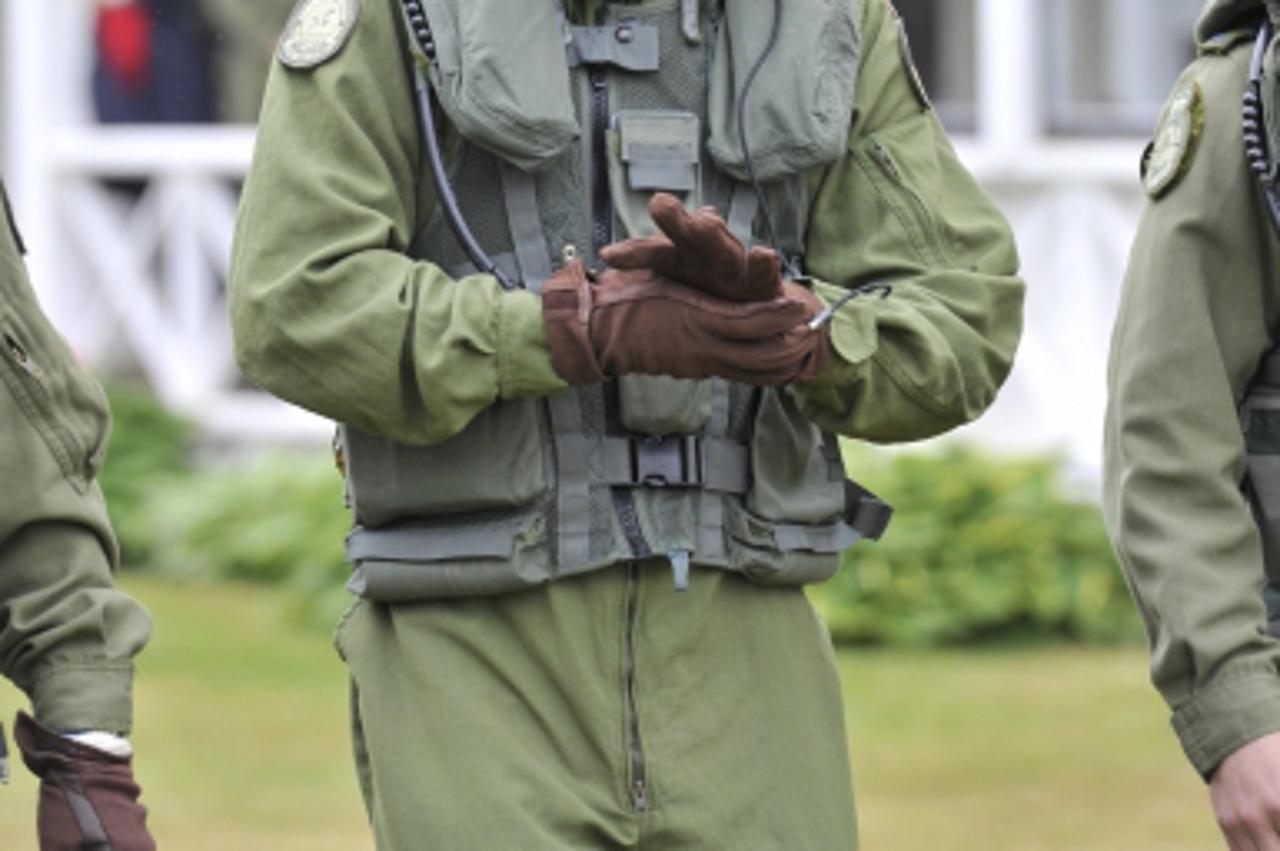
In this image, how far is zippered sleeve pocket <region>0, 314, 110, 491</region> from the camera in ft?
12.9

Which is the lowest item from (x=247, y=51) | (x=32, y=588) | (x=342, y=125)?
(x=247, y=51)

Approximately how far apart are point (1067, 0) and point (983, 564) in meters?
3.20

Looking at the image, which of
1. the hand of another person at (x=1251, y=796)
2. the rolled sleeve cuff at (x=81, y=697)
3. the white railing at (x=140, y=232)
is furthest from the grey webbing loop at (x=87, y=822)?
the white railing at (x=140, y=232)

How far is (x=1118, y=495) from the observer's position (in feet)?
12.6

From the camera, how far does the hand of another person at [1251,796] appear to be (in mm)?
3586

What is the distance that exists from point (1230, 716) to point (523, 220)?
1.12 metres

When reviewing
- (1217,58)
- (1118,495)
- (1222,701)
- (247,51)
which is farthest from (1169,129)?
(247,51)

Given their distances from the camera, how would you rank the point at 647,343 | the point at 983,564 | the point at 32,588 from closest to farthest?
the point at 647,343 → the point at 32,588 → the point at 983,564

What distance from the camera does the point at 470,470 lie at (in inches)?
144

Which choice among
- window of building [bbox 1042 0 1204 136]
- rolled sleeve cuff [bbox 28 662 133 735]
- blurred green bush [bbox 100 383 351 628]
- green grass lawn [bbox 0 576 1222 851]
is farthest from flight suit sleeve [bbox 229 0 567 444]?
window of building [bbox 1042 0 1204 136]

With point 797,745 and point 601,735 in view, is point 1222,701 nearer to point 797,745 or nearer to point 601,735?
point 797,745

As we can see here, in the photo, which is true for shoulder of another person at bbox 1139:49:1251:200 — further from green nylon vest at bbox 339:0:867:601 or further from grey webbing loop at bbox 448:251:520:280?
grey webbing loop at bbox 448:251:520:280

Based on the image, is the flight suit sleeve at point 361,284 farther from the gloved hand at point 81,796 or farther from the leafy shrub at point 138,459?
the leafy shrub at point 138,459

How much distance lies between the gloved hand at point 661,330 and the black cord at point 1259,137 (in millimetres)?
705
